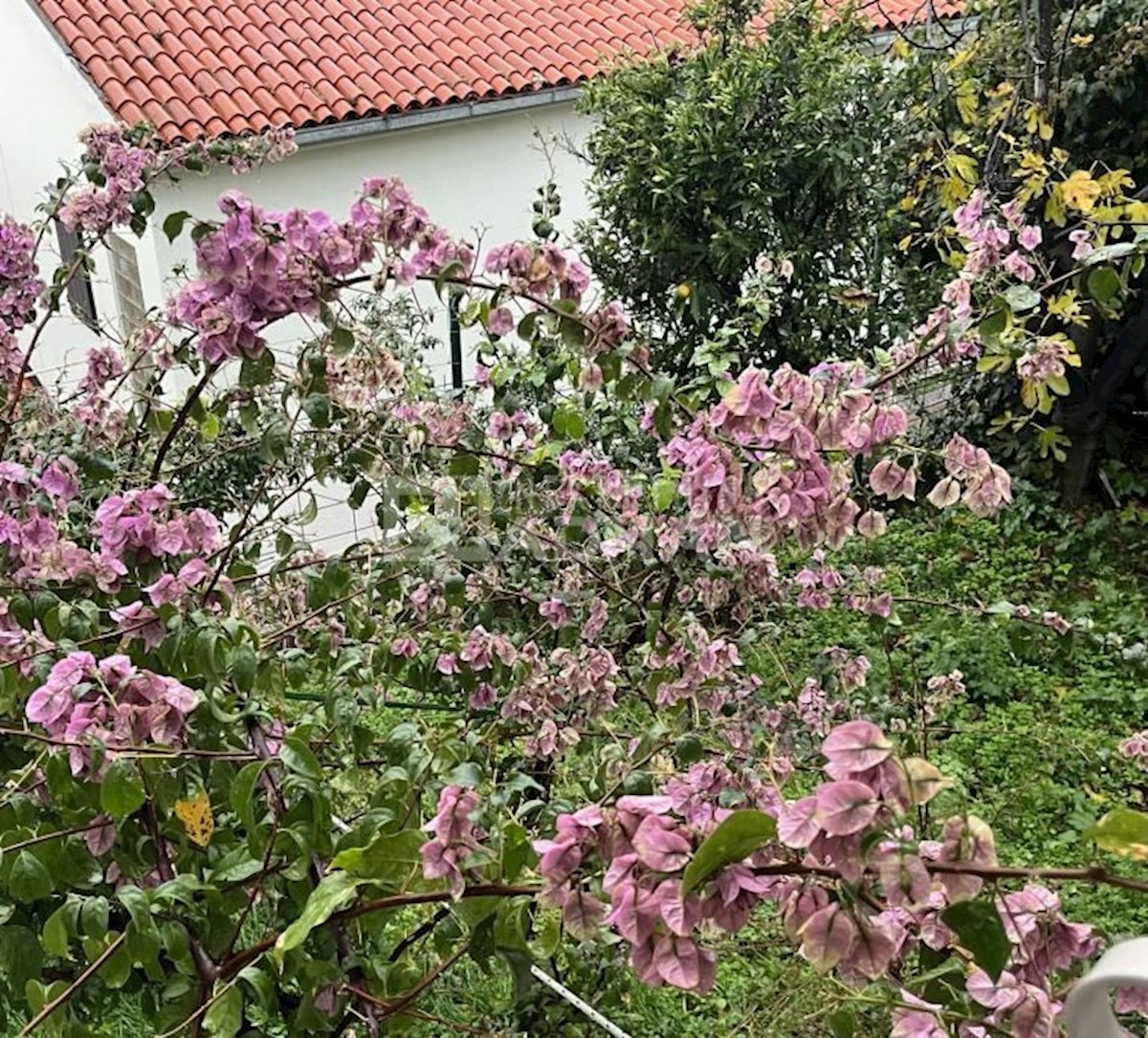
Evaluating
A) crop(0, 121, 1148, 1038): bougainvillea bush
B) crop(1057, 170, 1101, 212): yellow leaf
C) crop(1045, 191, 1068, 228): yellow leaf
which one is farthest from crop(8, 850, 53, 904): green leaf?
crop(1057, 170, 1101, 212): yellow leaf

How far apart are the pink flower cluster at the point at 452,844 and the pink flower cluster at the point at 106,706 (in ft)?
1.04

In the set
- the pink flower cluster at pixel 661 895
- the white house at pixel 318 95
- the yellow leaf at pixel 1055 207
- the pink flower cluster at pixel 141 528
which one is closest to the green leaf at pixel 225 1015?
the pink flower cluster at pixel 661 895

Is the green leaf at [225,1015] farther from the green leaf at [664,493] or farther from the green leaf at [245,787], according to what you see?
the green leaf at [664,493]

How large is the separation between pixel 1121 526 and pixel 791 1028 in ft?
9.77

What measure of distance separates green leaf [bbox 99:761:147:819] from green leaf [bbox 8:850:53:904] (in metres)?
0.11

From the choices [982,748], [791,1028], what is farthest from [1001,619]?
A: [982,748]

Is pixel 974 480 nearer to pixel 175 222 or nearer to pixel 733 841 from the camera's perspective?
pixel 733 841

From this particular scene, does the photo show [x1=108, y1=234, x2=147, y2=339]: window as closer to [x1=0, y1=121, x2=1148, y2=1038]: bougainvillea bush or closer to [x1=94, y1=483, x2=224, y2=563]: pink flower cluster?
[x1=0, y1=121, x2=1148, y2=1038]: bougainvillea bush

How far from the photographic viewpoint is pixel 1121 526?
4418 millimetres

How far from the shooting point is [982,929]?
576mm

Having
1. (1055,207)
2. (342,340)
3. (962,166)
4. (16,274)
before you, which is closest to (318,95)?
(962,166)

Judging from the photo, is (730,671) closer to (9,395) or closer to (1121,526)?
(9,395)

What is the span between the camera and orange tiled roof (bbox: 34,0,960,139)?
5.99m

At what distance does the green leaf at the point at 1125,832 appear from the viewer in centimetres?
55
